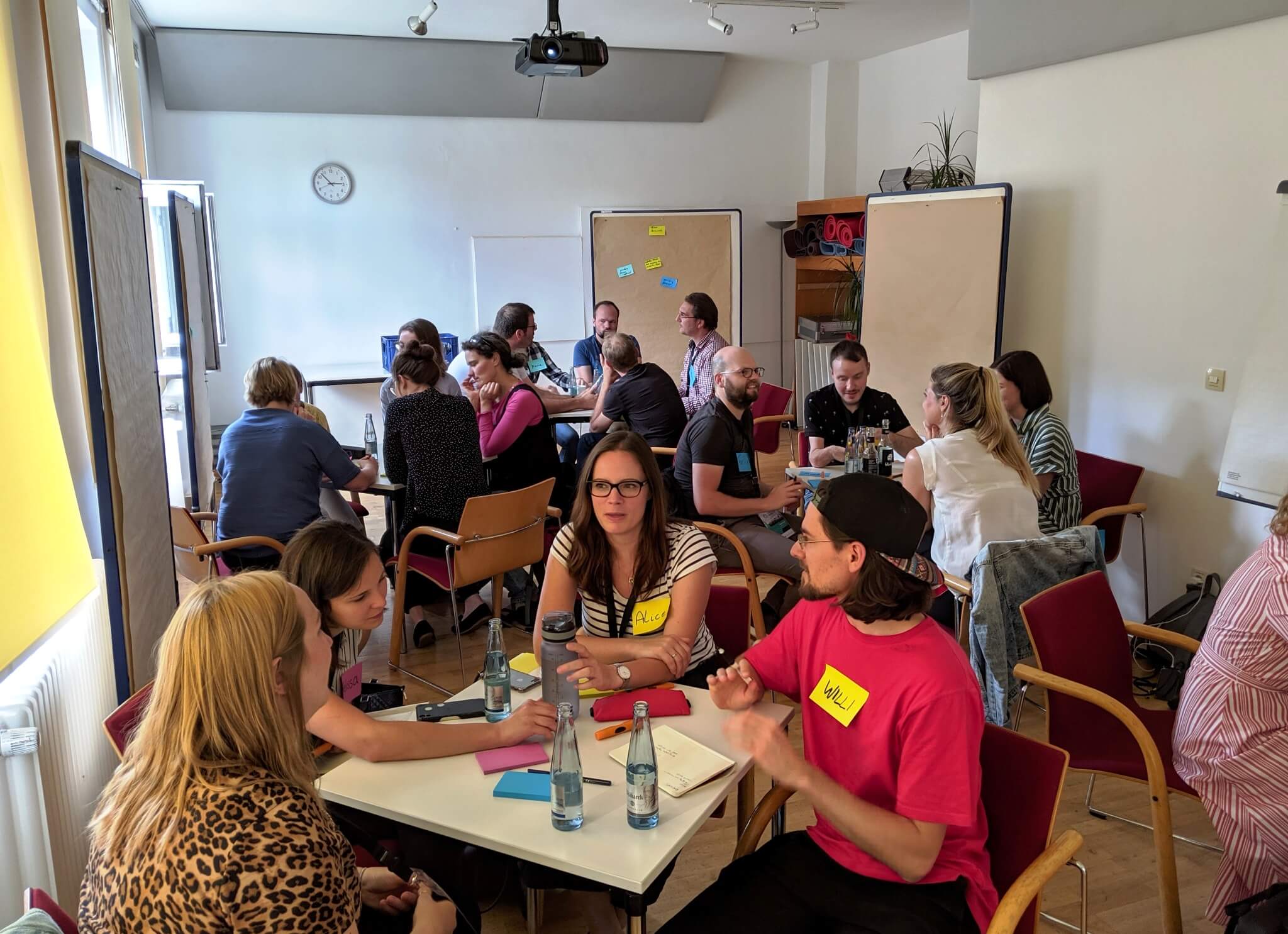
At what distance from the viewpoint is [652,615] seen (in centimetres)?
238

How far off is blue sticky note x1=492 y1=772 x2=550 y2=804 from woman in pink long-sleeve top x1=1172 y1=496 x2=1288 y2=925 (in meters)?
1.50

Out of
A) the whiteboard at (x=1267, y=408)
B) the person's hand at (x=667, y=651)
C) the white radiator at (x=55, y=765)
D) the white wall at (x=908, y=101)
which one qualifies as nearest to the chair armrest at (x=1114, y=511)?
the whiteboard at (x=1267, y=408)

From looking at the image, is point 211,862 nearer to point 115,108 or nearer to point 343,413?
point 115,108

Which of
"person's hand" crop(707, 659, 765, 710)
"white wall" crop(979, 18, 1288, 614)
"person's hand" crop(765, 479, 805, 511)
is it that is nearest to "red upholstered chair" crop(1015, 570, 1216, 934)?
"person's hand" crop(707, 659, 765, 710)

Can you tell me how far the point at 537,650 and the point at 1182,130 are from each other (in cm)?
371

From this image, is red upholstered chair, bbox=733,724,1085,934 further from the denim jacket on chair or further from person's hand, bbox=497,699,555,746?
the denim jacket on chair

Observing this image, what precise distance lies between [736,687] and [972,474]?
1620 millimetres

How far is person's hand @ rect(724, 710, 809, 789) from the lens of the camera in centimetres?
164

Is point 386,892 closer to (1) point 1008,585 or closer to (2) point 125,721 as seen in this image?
(2) point 125,721

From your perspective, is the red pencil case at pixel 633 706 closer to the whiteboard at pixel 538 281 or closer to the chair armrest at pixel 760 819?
the chair armrest at pixel 760 819

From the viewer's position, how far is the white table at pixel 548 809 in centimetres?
157

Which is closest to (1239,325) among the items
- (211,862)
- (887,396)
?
(887,396)

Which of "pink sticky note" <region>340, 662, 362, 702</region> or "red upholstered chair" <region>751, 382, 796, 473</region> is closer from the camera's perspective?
"pink sticky note" <region>340, 662, 362, 702</region>

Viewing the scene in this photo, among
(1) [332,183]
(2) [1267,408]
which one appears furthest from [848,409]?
(1) [332,183]
